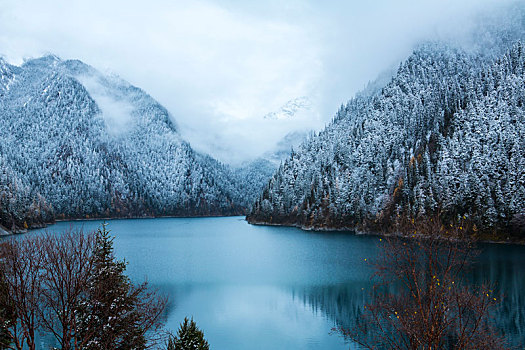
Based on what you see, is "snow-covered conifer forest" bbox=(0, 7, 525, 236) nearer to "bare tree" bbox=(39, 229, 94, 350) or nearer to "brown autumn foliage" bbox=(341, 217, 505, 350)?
"brown autumn foliage" bbox=(341, 217, 505, 350)

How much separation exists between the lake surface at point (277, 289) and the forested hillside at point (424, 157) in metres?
20.4

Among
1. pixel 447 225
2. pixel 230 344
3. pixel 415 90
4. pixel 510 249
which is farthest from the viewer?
pixel 415 90

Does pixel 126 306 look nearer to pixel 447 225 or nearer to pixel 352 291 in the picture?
pixel 352 291

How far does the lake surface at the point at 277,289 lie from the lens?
1310 inches

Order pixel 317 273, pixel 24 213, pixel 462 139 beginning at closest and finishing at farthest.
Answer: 1. pixel 317 273
2. pixel 462 139
3. pixel 24 213

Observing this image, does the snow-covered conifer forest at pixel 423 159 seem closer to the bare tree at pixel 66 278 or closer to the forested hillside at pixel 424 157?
the forested hillside at pixel 424 157

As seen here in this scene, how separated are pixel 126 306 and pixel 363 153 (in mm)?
135719

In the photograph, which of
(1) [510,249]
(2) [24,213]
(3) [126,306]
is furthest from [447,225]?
(2) [24,213]

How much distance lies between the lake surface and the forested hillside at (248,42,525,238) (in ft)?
67.0

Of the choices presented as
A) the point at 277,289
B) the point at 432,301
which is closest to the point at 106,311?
the point at 432,301

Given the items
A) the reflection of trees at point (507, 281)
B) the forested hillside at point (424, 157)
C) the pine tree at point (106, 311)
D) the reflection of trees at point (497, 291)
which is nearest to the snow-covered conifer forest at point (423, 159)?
the forested hillside at point (424, 157)

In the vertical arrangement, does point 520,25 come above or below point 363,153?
above

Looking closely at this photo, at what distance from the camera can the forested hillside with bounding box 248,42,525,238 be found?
91.0 metres

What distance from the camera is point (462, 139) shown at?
110 m
